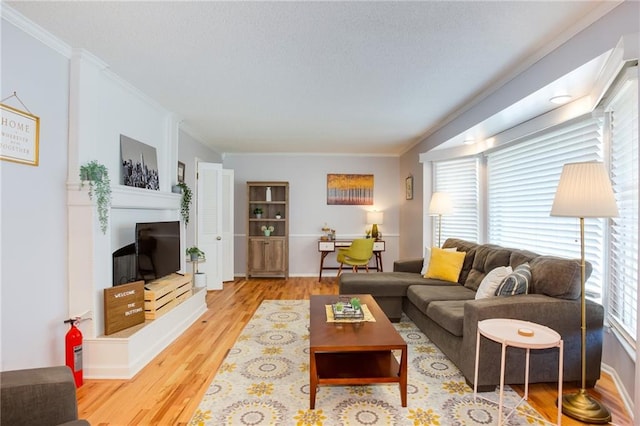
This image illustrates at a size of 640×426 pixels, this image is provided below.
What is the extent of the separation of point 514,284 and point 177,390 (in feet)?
8.48

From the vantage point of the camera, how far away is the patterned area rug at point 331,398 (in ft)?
6.33

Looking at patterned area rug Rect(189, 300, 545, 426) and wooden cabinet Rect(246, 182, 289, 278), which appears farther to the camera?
wooden cabinet Rect(246, 182, 289, 278)

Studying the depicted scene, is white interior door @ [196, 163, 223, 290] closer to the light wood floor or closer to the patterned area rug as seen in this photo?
the light wood floor

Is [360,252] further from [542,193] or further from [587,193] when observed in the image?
[587,193]

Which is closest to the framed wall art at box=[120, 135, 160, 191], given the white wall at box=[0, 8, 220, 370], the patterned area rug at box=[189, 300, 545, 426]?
the white wall at box=[0, 8, 220, 370]

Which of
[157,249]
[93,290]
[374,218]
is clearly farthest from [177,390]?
[374,218]

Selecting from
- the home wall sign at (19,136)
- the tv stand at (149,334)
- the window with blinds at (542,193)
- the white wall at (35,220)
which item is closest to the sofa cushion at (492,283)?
the window with blinds at (542,193)

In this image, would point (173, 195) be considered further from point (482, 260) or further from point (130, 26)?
point (482, 260)

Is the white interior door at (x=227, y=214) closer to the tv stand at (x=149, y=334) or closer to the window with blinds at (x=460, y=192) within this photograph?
the tv stand at (x=149, y=334)

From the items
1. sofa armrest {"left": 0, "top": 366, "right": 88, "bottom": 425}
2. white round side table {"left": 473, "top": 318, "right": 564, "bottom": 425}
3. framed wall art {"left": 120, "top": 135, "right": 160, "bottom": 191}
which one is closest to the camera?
sofa armrest {"left": 0, "top": 366, "right": 88, "bottom": 425}

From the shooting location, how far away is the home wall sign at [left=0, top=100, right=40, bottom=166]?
193 cm

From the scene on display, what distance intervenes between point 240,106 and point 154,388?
2788mm

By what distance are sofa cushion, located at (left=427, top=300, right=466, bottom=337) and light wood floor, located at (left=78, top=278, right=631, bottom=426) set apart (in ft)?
2.00

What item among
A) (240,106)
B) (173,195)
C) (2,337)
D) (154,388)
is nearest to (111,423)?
(154,388)
